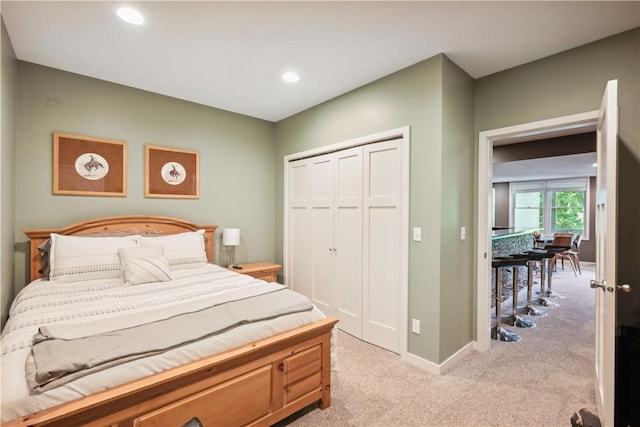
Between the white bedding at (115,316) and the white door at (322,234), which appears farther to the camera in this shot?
the white door at (322,234)

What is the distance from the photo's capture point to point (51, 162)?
2840 mm

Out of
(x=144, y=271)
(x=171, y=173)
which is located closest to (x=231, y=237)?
(x=171, y=173)

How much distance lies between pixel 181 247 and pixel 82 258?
0.81 m

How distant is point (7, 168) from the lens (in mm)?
2303

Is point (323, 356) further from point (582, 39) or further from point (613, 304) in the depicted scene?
point (582, 39)

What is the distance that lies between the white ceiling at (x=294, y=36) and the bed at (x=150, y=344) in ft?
5.38

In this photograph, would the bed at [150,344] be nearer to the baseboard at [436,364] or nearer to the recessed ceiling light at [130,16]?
the baseboard at [436,364]

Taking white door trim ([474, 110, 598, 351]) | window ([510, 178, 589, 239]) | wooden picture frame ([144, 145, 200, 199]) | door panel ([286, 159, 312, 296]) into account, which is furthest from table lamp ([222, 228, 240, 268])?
window ([510, 178, 589, 239])

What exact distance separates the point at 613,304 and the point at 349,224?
2.13 metres

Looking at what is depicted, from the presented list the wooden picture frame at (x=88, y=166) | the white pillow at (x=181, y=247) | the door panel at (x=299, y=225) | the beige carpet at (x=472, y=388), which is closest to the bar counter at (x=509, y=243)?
the beige carpet at (x=472, y=388)

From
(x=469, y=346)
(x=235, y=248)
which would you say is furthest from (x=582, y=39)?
(x=235, y=248)

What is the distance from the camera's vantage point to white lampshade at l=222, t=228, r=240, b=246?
3752 mm

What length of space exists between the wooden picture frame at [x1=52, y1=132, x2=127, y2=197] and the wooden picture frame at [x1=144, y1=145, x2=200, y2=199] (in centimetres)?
24

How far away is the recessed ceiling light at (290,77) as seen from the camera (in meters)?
2.87
